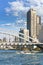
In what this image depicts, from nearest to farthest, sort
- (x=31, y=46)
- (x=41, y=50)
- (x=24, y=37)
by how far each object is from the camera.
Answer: (x=41, y=50) < (x=31, y=46) < (x=24, y=37)

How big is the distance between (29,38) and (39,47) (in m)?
14.6

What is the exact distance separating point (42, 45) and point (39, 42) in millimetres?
9134

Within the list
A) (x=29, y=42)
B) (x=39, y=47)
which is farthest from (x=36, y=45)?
(x=29, y=42)

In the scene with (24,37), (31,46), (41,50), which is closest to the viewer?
(41,50)

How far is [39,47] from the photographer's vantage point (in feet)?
521

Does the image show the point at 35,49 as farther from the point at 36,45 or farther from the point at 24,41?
the point at 24,41

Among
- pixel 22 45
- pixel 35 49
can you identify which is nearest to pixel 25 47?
pixel 22 45

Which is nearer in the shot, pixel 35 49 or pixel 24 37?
pixel 35 49

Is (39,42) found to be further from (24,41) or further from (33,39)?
(24,41)

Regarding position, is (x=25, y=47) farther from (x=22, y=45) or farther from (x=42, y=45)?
(x=42, y=45)

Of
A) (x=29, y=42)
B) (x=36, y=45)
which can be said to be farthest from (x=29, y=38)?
(x=36, y=45)

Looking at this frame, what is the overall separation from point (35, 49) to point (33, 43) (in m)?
5.40

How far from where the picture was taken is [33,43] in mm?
163375

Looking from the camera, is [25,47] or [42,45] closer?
[42,45]
